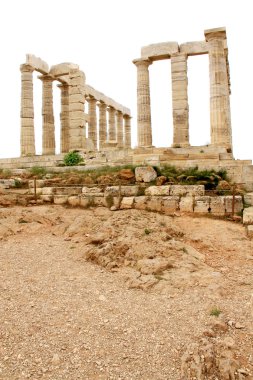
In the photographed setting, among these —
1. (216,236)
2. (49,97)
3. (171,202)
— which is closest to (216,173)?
(171,202)

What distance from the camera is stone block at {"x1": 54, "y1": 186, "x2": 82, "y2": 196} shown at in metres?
Result: 14.6

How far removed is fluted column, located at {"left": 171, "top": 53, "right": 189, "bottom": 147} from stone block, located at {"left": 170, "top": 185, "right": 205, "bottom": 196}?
7.67m

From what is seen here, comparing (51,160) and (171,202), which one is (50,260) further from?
(51,160)

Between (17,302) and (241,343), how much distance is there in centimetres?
430

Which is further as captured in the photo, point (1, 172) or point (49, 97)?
point (49, 97)

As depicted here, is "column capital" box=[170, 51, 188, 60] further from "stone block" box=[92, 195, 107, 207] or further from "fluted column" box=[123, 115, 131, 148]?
"fluted column" box=[123, 115, 131, 148]

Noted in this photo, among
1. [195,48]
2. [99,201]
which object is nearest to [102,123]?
[195,48]

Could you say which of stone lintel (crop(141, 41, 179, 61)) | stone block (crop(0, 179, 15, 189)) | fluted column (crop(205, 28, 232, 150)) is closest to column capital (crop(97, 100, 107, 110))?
stone lintel (crop(141, 41, 179, 61))

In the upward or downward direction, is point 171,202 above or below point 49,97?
below

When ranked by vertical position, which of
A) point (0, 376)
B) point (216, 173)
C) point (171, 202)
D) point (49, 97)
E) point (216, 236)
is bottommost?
point (0, 376)

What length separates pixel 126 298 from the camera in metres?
7.86

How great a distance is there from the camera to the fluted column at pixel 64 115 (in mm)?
26906

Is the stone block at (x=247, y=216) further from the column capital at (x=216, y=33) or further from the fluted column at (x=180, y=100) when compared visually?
the column capital at (x=216, y=33)

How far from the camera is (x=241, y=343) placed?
20.6 ft
